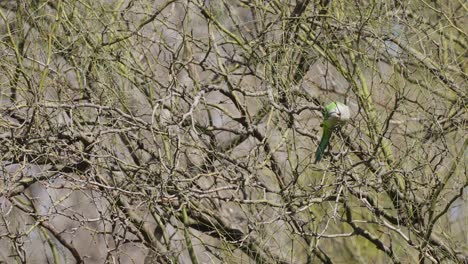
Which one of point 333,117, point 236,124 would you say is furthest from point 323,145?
point 236,124

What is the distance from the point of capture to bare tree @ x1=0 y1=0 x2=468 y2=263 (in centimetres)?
499

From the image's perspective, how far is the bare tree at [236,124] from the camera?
4.99 metres

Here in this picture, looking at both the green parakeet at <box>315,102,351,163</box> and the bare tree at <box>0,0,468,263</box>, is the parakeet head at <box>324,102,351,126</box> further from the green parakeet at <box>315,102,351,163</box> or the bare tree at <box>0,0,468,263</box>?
the bare tree at <box>0,0,468,263</box>

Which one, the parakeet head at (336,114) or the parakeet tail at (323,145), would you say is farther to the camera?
the parakeet tail at (323,145)

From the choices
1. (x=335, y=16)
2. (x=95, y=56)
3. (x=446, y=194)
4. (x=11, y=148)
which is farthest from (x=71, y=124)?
(x=446, y=194)

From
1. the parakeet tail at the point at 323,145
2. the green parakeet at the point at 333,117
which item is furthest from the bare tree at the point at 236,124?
the green parakeet at the point at 333,117

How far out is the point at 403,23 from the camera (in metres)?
5.43

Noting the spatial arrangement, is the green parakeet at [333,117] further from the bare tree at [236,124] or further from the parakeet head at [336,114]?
the bare tree at [236,124]

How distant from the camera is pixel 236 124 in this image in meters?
6.16

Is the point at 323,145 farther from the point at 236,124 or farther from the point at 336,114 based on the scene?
the point at 236,124

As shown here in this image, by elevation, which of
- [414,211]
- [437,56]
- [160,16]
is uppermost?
[160,16]

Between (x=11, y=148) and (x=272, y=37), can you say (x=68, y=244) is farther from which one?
(x=272, y=37)

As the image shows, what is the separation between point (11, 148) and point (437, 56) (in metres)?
2.68

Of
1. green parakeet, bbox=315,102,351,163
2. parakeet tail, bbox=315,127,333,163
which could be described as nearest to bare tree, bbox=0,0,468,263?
parakeet tail, bbox=315,127,333,163
